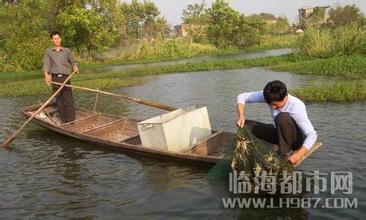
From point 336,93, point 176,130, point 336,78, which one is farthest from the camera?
point 336,78

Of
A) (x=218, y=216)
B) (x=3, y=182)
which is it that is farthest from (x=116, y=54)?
(x=218, y=216)

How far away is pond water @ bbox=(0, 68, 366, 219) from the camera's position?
16.9ft

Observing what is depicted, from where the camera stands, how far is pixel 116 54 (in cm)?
3559

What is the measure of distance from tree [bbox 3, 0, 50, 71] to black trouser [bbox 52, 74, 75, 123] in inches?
837

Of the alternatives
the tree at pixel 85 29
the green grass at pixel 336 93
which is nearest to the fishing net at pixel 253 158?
the green grass at pixel 336 93

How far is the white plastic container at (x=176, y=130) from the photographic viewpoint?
21.5 feet

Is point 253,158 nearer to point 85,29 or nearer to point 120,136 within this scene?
point 120,136

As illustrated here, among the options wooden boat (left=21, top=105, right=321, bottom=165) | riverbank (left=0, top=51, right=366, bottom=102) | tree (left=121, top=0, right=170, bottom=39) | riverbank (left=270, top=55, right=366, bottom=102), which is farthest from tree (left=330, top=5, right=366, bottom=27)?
wooden boat (left=21, top=105, right=321, bottom=165)

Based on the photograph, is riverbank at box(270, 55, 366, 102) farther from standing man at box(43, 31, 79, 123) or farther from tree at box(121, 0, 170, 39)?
tree at box(121, 0, 170, 39)

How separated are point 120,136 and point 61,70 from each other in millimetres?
1923

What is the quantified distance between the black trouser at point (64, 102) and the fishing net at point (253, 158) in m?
5.13

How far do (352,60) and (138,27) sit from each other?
35.3 metres

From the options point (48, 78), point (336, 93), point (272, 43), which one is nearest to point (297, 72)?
point (336, 93)

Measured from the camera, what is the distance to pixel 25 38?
29.7 metres
